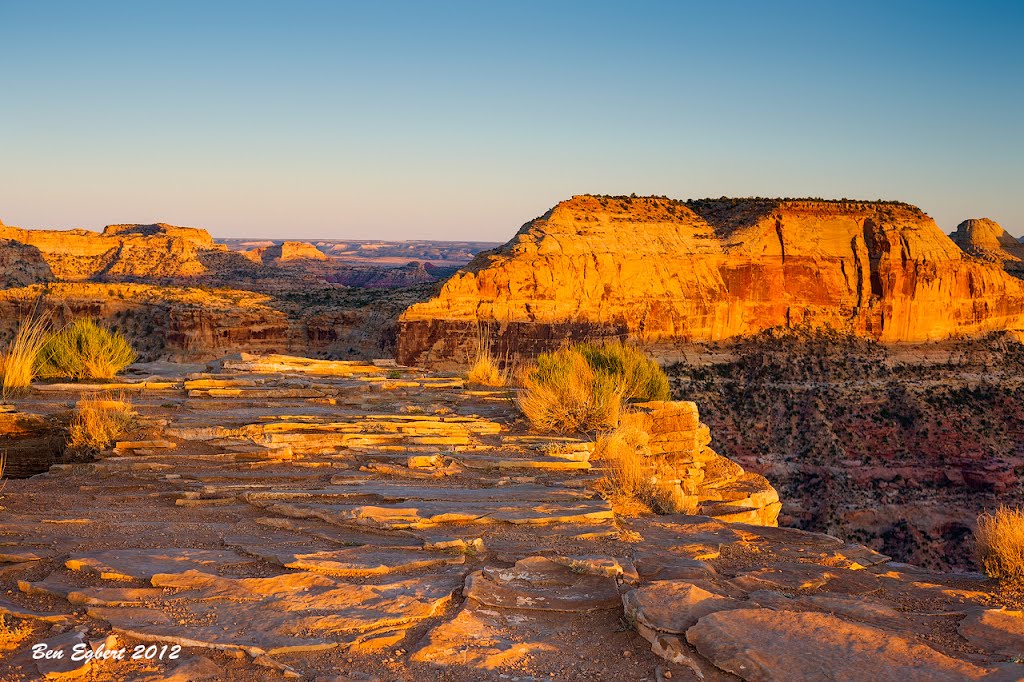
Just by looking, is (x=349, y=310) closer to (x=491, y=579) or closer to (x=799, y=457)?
(x=799, y=457)

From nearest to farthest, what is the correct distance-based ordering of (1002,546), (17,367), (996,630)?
(996,630), (1002,546), (17,367)

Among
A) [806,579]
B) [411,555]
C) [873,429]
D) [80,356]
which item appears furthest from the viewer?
[873,429]

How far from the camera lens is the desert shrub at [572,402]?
33.8 feet

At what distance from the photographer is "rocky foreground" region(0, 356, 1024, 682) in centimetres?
402

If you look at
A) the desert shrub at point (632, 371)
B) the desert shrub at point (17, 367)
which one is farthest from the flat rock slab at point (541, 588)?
the desert shrub at point (632, 371)

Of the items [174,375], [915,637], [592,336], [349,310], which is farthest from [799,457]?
[915,637]

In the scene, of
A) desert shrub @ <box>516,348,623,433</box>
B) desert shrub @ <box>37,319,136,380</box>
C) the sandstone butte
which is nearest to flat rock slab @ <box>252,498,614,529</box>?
desert shrub @ <box>516,348,623,433</box>

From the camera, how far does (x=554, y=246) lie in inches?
1596

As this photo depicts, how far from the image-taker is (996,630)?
4855mm

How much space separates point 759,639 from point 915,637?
115 cm

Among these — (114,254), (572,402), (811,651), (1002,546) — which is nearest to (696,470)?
(572,402)

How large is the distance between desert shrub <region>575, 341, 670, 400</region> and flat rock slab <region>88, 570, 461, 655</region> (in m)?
8.87

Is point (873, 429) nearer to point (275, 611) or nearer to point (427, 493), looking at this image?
point (427, 493)

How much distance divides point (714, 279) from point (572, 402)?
3402cm
